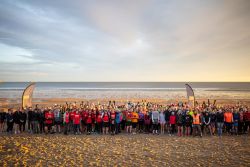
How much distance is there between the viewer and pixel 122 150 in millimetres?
10680

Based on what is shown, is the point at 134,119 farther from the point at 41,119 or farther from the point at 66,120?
the point at 41,119

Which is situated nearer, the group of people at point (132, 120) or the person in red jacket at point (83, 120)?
the group of people at point (132, 120)

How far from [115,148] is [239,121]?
28.0 ft

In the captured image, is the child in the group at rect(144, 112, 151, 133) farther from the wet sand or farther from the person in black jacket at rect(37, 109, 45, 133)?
the person in black jacket at rect(37, 109, 45, 133)

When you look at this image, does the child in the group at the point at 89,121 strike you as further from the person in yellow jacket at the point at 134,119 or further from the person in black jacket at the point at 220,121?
the person in black jacket at the point at 220,121

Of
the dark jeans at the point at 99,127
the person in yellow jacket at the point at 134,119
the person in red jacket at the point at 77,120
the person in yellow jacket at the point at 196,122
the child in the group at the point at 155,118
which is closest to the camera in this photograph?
the person in yellow jacket at the point at 196,122

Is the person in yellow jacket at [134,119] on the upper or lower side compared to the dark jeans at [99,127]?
upper

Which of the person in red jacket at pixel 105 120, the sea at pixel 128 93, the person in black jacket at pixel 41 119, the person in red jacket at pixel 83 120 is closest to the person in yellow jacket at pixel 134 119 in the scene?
the person in red jacket at pixel 105 120

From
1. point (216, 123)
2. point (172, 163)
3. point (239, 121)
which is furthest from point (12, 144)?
point (239, 121)

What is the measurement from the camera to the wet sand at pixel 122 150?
9.02 meters

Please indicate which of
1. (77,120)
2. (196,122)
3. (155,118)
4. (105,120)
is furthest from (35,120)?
(196,122)

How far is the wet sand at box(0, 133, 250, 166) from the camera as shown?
9.02 meters

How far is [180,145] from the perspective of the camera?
11.6 metres

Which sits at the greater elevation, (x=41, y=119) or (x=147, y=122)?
(x=41, y=119)
